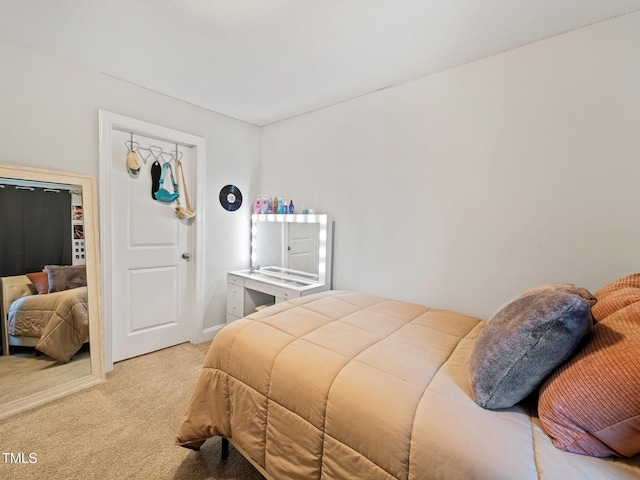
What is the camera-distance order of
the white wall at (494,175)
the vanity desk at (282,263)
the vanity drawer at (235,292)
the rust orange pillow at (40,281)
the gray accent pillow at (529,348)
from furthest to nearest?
the vanity drawer at (235,292) → the vanity desk at (282,263) → the rust orange pillow at (40,281) → the white wall at (494,175) → the gray accent pillow at (529,348)

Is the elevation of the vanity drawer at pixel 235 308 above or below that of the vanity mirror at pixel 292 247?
below

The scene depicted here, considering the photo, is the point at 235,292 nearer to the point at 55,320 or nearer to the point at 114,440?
the point at 55,320

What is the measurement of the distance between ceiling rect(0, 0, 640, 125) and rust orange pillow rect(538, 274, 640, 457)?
1679 millimetres

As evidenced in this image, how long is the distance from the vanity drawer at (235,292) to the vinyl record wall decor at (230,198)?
2.89 ft

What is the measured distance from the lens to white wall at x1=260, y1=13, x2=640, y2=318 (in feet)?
5.29

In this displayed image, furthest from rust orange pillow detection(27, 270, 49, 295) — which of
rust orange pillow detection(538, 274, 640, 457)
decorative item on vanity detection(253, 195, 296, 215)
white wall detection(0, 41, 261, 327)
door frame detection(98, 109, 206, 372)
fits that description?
rust orange pillow detection(538, 274, 640, 457)

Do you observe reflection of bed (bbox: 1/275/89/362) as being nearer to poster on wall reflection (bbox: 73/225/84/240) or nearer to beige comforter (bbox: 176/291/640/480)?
poster on wall reflection (bbox: 73/225/84/240)

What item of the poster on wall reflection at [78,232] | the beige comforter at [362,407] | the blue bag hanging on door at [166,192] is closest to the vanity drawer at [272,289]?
the beige comforter at [362,407]

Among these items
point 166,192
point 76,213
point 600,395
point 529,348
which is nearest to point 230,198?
point 166,192

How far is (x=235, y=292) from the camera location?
124 inches

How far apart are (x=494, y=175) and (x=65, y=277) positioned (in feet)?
10.7

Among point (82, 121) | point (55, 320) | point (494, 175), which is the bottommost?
point (55, 320)

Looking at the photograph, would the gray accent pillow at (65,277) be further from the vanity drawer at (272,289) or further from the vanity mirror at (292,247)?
the vanity mirror at (292,247)

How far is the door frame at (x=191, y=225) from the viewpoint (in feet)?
7.73
